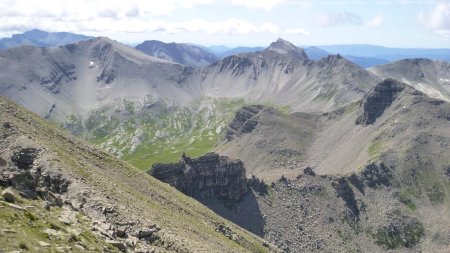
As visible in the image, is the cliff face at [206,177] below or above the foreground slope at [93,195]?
below

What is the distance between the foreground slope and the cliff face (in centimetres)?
6189

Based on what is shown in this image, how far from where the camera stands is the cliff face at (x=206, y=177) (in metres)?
164

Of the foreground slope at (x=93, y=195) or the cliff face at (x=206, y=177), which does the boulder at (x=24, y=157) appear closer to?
the foreground slope at (x=93, y=195)

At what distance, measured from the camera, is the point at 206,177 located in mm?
171875

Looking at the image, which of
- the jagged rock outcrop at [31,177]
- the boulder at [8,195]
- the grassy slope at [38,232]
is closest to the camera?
the grassy slope at [38,232]

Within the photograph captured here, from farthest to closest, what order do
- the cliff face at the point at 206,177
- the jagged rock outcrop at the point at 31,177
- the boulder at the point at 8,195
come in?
the cliff face at the point at 206,177, the jagged rock outcrop at the point at 31,177, the boulder at the point at 8,195

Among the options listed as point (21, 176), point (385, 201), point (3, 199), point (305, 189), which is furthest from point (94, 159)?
point (385, 201)

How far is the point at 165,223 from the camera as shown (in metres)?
71.6

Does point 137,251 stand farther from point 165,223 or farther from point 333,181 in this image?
point 333,181

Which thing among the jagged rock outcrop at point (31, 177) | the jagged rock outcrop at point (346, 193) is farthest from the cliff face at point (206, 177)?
the jagged rock outcrop at point (31, 177)

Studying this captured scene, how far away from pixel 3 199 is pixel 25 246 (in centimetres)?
826

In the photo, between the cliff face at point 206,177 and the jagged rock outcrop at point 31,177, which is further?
the cliff face at point 206,177

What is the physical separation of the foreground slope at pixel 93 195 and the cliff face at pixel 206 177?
61.9 m

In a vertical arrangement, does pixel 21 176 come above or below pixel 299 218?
above
